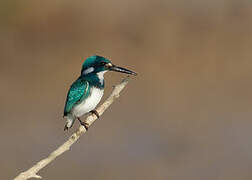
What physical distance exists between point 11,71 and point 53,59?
29.1 inches

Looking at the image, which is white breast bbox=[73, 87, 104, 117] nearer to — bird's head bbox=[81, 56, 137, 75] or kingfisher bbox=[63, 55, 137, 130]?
kingfisher bbox=[63, 55, 137, 130]

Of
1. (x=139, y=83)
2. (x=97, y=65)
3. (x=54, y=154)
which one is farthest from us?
(x=139, y=83)

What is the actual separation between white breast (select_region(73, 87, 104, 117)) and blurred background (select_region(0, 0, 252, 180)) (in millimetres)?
6667

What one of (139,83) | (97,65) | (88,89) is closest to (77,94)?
(88,89)

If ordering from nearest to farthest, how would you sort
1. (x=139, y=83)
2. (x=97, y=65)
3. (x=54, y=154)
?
(x=54, y=154) → (x=97, y=65) → (x=139, y=83)

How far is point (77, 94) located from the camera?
6500 millimetres

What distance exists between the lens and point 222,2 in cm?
1733

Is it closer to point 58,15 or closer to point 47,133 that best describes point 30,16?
point 58,15

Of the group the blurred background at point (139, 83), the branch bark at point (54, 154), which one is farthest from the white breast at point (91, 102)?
the blurred background at point (139, 83)

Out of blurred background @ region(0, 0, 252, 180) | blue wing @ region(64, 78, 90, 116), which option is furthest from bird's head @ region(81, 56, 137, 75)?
blurred background @ region(0, 0, 252, 180)

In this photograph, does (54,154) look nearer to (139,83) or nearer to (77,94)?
(77,94)

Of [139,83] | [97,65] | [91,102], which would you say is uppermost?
[139,83]

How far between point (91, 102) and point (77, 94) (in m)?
0.11

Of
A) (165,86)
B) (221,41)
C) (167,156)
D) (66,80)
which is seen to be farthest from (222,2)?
(167,156)
